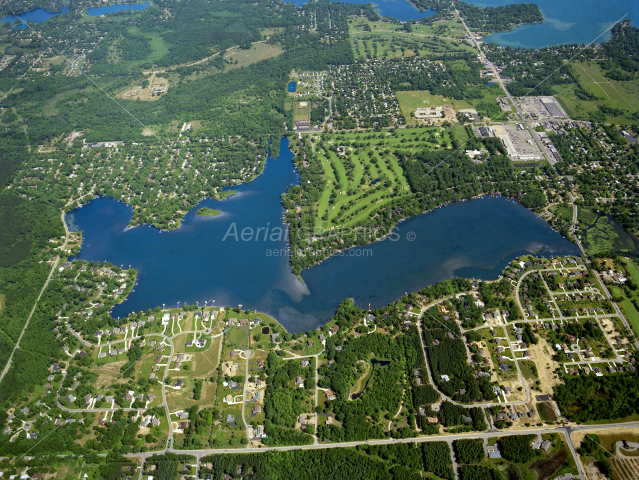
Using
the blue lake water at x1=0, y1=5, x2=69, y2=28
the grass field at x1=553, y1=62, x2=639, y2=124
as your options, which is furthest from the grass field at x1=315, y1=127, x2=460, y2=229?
the blue lake water at x1=0, y1=5, x2=69, y2=28

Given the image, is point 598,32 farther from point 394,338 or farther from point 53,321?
point 53,321

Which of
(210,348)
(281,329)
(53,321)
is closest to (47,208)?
(53,321)

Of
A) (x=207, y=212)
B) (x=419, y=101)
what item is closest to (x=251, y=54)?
(x=419, y=101)

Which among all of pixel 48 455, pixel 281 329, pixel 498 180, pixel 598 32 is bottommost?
pixel 48 455

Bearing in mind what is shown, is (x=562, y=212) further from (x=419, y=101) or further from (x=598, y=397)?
(x=419, y=101)

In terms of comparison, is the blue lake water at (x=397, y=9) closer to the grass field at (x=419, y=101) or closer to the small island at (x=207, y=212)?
the grass field at (x=419, y=101)

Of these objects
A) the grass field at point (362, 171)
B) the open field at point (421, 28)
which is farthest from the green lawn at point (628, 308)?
the open field at point (421, 28)

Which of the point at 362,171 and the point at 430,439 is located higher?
the point at 362,171

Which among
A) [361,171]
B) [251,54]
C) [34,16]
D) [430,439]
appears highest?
[251,54]
